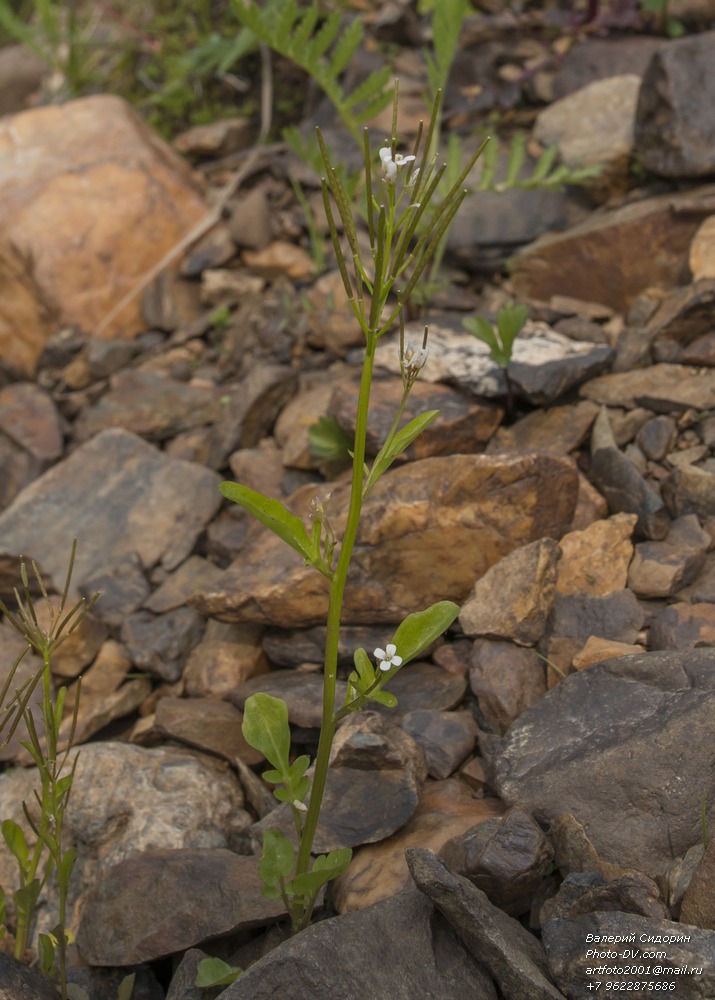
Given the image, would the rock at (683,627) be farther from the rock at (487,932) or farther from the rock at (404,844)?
the rock at (487,932)

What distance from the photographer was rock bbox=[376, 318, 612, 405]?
376cm

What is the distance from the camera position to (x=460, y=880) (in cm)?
220

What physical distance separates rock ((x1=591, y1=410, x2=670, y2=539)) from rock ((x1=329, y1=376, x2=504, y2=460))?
45 centimetres

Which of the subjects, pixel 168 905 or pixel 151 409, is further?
pixel 151 409

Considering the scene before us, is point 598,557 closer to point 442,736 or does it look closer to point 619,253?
point 442,736

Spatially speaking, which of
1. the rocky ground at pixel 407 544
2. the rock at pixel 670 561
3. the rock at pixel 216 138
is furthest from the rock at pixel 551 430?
the rock at pixel 216 138

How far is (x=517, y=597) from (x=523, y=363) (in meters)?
1.16

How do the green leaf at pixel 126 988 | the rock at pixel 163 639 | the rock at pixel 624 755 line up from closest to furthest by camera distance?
the rock at pixel 624 755, the green leaf at pixel 126 988, the rock at pixel 163 639

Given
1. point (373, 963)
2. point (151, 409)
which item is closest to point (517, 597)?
point (373, 963)

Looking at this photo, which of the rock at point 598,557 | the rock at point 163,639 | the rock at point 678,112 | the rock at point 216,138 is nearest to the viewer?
the rock at point 598,557

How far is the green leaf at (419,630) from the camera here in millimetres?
2346

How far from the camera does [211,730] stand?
3266 millimetres

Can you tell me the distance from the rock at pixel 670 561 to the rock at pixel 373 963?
1325 millimetres

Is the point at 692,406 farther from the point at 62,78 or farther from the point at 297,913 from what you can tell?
the point at 62,78
